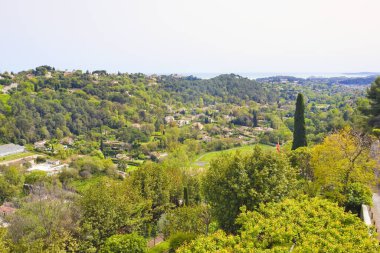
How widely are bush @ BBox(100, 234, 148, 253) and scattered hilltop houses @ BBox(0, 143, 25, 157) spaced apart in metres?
47.4

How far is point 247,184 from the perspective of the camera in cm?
1272

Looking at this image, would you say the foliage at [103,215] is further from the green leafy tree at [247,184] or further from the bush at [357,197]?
the bush at [357,197]

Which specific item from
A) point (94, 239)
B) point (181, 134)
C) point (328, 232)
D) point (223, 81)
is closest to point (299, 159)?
point (328, 232)

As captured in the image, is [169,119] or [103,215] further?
[169,119]

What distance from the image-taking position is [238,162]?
42.8 feet

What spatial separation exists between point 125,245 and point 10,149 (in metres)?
49.6

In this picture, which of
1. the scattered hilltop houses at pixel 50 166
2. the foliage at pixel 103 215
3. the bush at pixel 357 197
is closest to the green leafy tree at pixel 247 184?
the bush at pixel 357 197

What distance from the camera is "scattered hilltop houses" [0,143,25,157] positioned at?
52.5 meters

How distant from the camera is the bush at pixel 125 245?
40.3ft

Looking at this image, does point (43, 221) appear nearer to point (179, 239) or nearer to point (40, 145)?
point (179, 239)

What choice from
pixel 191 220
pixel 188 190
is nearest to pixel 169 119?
pixel 188 190

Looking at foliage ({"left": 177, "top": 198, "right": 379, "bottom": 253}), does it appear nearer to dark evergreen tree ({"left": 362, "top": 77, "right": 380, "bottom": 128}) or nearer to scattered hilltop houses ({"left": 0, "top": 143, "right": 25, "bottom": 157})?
dark evergreen tree ({"left": 362, "top": 77, "right": 380, "bottom": 128})

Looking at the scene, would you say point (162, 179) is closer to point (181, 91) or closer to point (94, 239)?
point (94, 239)

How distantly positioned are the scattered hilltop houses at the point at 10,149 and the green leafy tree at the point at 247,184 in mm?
49179
